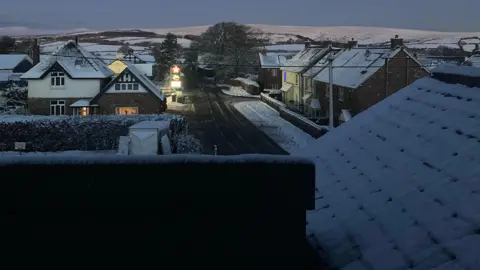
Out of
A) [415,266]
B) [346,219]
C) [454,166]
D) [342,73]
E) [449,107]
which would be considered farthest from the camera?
[342,73]

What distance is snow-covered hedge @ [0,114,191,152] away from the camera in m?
26.4

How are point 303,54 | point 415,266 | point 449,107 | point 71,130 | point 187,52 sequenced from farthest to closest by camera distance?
point 187,52, point 303,54, point 71,130, point 449,107, point 415,266

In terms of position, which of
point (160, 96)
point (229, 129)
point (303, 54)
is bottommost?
point (229, 129)

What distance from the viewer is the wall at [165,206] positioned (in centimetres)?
294

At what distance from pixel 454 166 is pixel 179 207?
7.10 ft

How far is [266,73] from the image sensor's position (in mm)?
71125

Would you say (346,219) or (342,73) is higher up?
(342,73)

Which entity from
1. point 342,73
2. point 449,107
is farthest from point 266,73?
point 449,107

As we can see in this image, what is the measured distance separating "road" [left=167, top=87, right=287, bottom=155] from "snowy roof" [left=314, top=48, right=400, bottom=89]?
8.46 meters

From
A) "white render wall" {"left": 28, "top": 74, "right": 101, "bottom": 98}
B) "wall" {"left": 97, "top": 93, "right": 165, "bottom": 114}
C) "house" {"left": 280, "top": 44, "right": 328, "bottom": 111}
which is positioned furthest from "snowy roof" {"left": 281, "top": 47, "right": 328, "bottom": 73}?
"white render wall" {"left": 28, "top": 74, "right": 101, "bottom": 98}

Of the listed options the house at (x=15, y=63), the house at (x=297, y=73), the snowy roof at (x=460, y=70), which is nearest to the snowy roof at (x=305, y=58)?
the house at (x=297, y=73)

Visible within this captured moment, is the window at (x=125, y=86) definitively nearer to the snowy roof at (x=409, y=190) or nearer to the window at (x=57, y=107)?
the window at (x=57, y=107)

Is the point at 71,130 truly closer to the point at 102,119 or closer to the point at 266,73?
the point at 102,119

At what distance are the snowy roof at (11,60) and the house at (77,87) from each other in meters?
A: 34.5
